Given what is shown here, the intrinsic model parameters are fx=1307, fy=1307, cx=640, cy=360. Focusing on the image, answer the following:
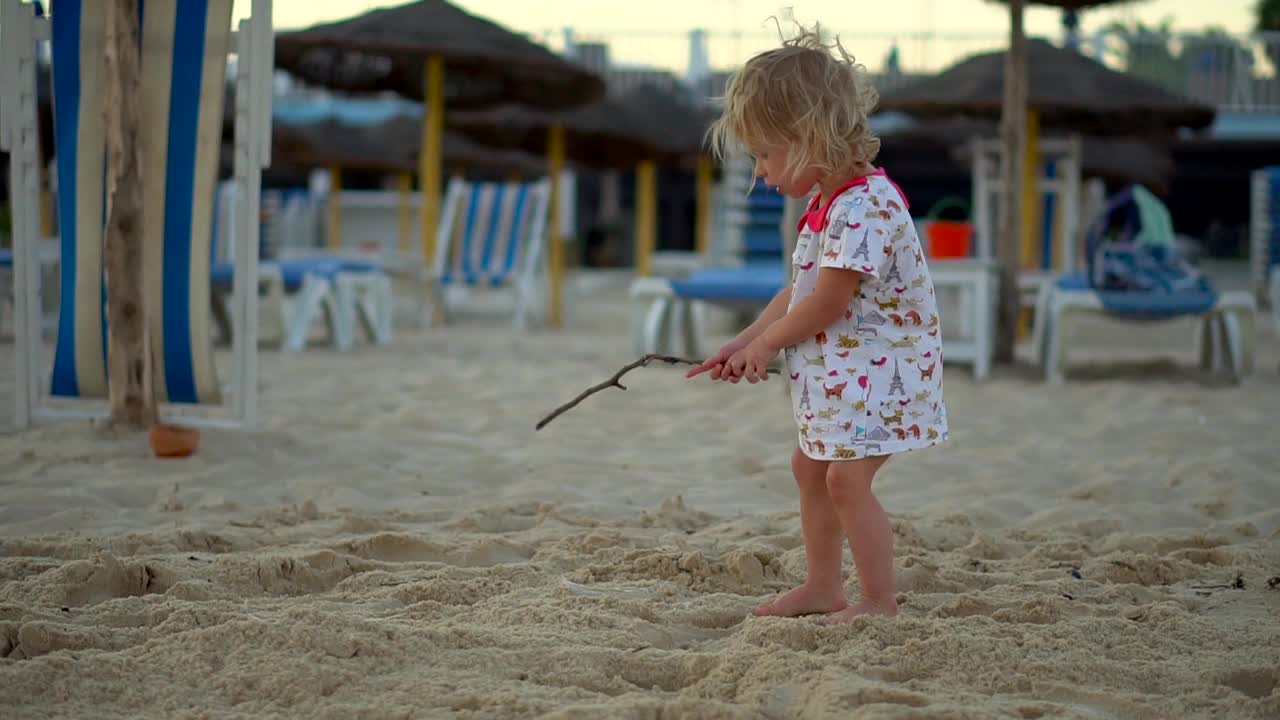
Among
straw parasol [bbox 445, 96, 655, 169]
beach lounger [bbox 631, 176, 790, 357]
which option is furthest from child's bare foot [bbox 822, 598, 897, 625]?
straw parasol [bbox 445, 96, 655, 169]

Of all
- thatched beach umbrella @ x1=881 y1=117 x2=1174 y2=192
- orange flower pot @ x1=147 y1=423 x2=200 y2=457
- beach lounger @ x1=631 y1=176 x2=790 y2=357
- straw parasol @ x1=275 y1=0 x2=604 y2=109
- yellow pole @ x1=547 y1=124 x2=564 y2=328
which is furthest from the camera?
thatched beach umbrella @ x1=881 y1=117 x2=1174 y2=192

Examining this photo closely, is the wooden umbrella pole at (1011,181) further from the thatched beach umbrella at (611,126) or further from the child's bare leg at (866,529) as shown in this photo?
the child's bare leg at (866,529)

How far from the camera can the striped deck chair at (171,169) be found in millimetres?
3727

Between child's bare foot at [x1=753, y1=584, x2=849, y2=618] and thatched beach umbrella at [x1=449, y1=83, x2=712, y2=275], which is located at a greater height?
thatched beach umbrella at [x1=449, y1=83, x2=712, y2=275]

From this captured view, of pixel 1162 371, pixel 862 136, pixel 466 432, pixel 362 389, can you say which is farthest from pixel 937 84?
pixel 862 136

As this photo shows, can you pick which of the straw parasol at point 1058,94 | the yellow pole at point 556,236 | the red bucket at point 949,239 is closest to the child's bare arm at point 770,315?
the red bucket at point 949,239

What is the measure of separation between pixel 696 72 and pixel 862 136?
56.1 feet

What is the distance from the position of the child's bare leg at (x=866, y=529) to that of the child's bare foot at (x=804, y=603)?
1.8 inches

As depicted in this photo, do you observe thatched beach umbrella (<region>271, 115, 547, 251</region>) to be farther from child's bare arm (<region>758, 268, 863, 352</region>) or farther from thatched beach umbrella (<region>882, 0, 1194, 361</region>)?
child's bare arm (<region>758, 268, 863, 352</region>)

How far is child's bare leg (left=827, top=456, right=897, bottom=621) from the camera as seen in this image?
6.52ft

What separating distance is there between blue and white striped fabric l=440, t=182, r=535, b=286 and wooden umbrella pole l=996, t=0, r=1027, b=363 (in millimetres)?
4269

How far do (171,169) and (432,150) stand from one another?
605 centimetres

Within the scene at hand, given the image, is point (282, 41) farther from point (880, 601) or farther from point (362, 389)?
point (880, 601)

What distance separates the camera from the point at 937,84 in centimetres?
852
